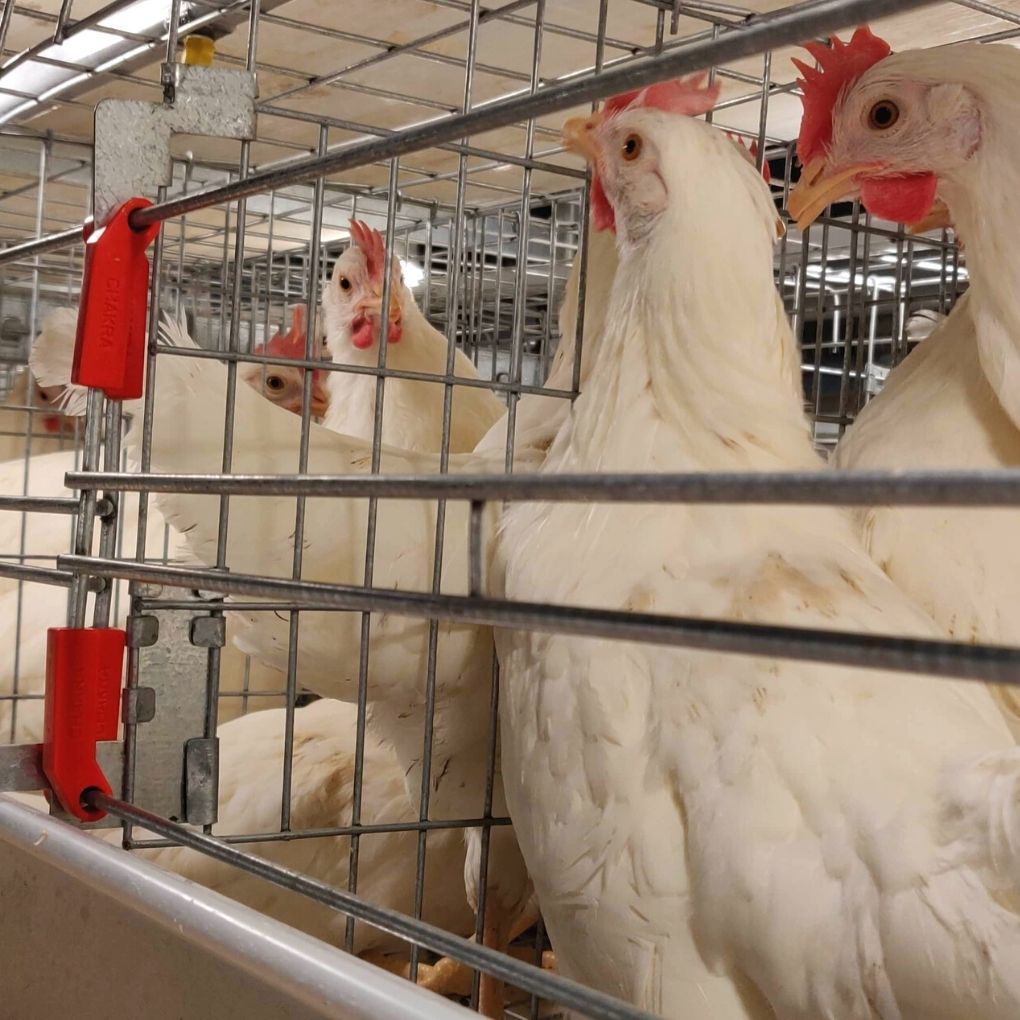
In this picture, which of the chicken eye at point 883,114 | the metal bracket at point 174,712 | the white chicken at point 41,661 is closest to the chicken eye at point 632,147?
the chicken eye at point 883,114

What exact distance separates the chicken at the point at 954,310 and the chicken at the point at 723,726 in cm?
8

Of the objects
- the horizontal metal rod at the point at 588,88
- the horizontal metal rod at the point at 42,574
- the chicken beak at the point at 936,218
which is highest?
the chicken beak at the point at 936,218

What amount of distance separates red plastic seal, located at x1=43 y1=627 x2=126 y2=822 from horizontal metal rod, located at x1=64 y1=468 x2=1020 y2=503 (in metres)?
0.34

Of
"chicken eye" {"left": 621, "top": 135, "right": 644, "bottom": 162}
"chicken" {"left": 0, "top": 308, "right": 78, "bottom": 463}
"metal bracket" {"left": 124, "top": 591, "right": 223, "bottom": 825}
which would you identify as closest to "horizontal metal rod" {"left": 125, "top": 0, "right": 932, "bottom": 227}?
"metal bracket" {"left": 124, "top": 591, "right": 223, "bottom": 825}

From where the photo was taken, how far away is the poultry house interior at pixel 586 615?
669mm

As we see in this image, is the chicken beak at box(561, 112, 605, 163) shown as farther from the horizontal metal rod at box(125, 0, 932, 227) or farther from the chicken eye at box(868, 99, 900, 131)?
the horizontal metal rod at box(125, 0, 932, 227)

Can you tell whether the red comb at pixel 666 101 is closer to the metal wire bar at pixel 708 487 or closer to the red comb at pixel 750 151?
the red comb at pixel 750 151

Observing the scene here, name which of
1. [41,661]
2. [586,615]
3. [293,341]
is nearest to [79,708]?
[586,615]

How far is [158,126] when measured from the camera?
3.37ft

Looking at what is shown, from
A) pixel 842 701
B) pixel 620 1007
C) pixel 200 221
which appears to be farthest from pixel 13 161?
pixel 620 1007

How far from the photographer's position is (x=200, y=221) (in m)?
2.75

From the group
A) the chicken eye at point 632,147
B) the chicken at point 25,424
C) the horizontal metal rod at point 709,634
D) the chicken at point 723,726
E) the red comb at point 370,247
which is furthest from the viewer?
the chicken at point 25,424

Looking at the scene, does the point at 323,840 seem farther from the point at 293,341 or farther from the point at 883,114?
the point at 293,341

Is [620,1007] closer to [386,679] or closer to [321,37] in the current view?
[386,679]
